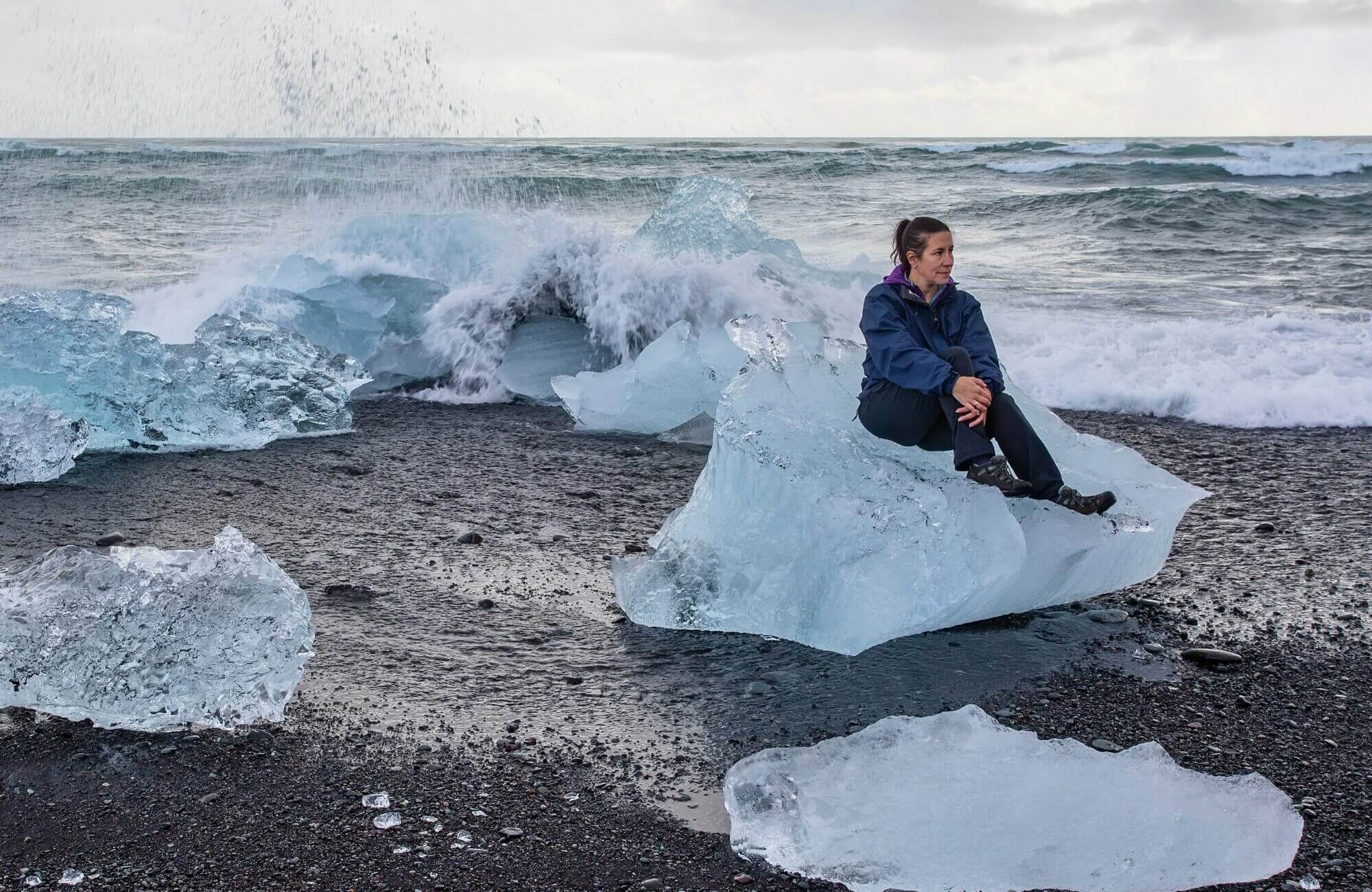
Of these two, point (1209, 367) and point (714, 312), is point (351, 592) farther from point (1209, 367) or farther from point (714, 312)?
point (1209, 367)

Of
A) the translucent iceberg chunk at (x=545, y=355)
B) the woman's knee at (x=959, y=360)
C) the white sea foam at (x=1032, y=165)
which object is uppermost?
the white sea foam at (x=1032, y=165)

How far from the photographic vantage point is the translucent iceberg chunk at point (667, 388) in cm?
570

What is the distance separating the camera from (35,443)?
4.82 metres

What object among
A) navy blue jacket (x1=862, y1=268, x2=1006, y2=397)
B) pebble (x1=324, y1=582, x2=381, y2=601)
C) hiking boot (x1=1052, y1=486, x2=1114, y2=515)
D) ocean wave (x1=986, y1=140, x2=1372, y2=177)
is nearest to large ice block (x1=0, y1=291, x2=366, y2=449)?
pebble (x1=324, y1=582, x2=381, y2=601)

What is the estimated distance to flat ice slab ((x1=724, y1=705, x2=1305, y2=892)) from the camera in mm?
2109

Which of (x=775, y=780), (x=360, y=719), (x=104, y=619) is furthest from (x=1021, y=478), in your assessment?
(x=104, y=619)

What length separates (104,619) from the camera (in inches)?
112

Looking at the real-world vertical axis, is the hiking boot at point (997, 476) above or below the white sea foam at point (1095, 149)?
below

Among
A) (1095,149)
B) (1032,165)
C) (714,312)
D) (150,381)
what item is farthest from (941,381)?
(1095,149)

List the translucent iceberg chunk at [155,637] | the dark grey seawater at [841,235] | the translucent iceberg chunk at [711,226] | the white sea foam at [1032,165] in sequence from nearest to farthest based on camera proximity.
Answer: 1. the translucent iceberg chunk at [155,637]
2. the dark grey seawater at [841,235]
3. the translucent iceberg chunk at [711,226]
4. the white sea foam at [1032,165]

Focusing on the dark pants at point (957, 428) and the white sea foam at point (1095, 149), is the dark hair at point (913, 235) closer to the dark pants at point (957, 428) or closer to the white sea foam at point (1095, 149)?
the dark pants at point (957, 428)

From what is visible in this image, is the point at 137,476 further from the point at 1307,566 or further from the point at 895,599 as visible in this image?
the point at 1307,566

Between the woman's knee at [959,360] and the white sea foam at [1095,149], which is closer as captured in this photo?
the woman's knee at [959,360]

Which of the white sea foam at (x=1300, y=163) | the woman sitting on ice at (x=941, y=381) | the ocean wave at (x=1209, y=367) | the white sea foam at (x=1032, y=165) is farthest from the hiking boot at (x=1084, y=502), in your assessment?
the white sea foam at (x=1032, y=165)
